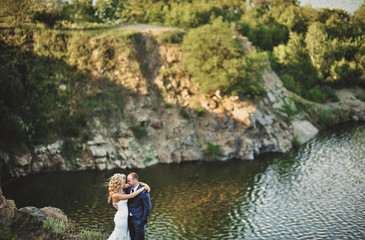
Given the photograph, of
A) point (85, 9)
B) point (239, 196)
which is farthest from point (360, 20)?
point (85, 9)

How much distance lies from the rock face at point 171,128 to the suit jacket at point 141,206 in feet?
79.3

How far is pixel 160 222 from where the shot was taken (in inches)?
886

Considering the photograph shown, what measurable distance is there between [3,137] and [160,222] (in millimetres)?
18669

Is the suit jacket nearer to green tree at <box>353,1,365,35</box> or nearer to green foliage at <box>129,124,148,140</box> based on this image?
green foliage at <box>129,124,148,140</box>

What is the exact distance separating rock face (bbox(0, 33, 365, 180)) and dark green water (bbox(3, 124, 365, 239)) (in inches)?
74.0

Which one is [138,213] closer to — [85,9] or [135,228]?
[135,228]

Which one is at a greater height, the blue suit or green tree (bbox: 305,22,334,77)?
green tree (bbox: 305,22,334,77)

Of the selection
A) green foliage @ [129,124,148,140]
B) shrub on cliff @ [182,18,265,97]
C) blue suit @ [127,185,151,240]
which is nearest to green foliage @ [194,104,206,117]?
shrub on cliff @ [182,18,265,97]

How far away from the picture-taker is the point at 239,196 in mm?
27156

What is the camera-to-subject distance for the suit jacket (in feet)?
39.2

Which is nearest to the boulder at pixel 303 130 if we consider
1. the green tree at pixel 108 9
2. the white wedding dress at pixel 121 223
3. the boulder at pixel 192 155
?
the boulder at pixel 192 155

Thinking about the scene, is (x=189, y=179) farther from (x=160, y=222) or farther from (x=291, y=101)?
(x=291, y=101)

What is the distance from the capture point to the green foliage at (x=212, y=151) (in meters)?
39.2

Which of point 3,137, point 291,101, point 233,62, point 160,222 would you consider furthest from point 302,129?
point 3,137
